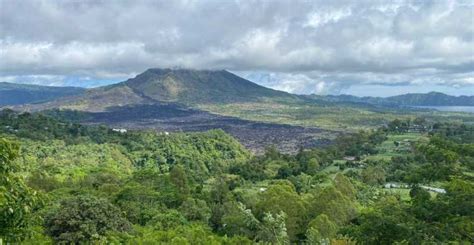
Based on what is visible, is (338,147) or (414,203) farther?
(338,147)

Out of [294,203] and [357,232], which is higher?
[357,232]

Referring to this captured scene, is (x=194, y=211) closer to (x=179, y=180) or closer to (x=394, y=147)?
(x=179, y=180)

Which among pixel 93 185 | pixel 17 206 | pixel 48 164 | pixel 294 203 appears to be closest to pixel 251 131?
pixel 48 164

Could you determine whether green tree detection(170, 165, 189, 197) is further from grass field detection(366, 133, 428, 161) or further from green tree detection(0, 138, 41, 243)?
green tree detection(0, 138, 41, 243)

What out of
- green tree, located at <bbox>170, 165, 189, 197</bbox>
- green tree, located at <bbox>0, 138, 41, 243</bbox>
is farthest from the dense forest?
green tree, located at <bbox>170, 165, 189, 197</bbox>

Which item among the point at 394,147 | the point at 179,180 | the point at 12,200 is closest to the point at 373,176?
the point at 394,147

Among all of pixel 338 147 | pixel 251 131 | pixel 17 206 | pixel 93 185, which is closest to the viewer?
pixel 17 206

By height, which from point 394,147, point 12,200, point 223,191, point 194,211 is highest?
point 12,200

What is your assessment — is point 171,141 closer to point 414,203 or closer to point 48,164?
point 48,164
